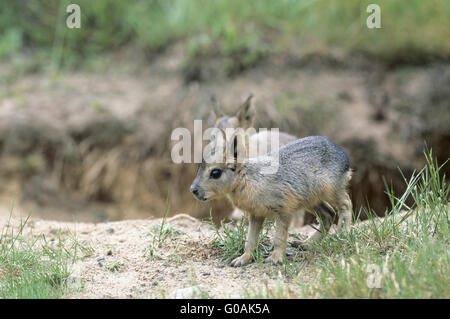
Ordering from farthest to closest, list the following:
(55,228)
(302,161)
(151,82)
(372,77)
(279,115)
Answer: (151,82) < (372,77) < (279,115) < (55,228) < (302,161)

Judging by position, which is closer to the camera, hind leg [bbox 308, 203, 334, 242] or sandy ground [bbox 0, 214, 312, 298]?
sandy ground [bbox 0, 214, 312, 298]

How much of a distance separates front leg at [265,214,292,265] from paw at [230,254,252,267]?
143 mm

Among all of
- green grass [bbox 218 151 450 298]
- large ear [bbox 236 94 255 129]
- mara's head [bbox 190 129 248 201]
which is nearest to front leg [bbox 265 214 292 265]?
green grass [bbox 218 151 450 298]

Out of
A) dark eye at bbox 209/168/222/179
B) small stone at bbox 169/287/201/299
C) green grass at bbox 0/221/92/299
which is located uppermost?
dark eye at bbox 209/168/222/179

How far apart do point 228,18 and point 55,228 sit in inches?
218

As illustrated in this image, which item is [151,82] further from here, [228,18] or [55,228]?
[55,228]

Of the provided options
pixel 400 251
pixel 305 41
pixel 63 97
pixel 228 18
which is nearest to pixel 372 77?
pixel 305 41

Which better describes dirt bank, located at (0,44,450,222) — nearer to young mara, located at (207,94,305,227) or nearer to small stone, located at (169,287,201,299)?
young mara, located at (207,94,305,227)

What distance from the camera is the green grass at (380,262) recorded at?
11.7 feet

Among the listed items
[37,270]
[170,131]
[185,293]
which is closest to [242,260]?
[185,293]

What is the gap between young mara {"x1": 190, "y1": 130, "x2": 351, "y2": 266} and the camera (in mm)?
4461

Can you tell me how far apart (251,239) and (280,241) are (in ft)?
0.79

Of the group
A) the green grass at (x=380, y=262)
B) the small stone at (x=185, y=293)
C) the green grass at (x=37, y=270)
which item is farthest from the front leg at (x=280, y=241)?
the green grass at (x=37, y=270)

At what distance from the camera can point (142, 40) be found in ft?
36.0
